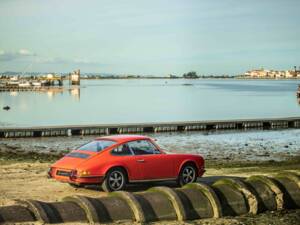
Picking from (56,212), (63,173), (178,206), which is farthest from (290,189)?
(56,212)

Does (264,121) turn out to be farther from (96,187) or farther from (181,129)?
(96,187)

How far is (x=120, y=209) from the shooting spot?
1160 centimetres

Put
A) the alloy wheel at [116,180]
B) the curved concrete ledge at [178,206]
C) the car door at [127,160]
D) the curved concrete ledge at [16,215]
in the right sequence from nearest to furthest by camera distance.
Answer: the curved concrete ledge at [16,215] < the curved concrete ledge at [178,206] < the alloy wheel at [116,180] < the car door at [127,160]

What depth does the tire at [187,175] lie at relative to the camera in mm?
16547

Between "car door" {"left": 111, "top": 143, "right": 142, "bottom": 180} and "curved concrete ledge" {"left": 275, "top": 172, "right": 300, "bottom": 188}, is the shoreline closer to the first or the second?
"car door" {"left": 111, "top": 143, "right": 142, "bottom": 180}

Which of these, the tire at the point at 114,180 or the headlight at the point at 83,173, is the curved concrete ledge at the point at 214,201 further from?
the headlight at the point at 83,173

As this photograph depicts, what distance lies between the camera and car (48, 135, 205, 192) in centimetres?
1503

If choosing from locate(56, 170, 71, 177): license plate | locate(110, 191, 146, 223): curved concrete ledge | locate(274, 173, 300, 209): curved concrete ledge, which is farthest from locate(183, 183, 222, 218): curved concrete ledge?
locate(56, 170, 71, 177): license plate

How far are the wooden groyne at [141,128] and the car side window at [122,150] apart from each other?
33984 mm

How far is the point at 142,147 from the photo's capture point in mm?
A: 16234

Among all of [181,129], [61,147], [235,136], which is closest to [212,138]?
[235,136]

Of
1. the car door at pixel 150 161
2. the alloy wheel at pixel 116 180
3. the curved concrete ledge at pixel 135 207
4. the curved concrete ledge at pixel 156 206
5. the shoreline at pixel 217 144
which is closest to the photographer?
the curved concrete ledge at pixel 135 207

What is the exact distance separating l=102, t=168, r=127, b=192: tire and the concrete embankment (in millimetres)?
2844

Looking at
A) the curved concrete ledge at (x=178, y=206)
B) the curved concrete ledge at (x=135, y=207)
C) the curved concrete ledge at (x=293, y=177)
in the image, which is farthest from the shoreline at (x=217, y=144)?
the curved concrete ledge at (x=135, y=207)
